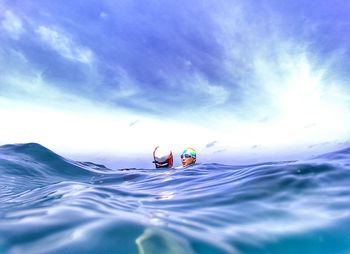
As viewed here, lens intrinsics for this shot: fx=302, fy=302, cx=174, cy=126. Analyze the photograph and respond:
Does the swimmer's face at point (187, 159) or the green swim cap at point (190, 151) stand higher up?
the green swim cap at point (190, 151)

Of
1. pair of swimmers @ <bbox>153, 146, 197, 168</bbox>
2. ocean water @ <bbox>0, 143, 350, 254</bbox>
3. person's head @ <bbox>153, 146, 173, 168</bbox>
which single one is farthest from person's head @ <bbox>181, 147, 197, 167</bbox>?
ocean water @ <bbox>0, 143, 350, 254</bbox>

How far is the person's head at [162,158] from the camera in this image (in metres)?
16.5

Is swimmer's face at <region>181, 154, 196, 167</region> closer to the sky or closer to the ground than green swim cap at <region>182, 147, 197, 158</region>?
closer to the ground

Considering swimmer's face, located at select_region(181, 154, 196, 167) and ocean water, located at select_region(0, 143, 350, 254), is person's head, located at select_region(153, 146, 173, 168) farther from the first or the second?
ocean water, located at select_region(0, 143, 350, 254)

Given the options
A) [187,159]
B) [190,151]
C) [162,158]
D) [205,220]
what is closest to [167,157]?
[162,158]

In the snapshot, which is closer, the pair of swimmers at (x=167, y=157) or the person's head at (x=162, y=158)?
the pair of swimmers at (x=167, y=157)

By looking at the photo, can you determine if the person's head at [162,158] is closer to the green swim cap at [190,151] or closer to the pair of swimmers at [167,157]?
the pair of swimmers at [167,157]

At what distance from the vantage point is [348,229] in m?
4.06

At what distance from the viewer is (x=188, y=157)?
1616 centimetres

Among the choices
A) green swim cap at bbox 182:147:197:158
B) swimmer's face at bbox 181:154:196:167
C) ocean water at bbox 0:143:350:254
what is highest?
green swim cap at bbox 182:147:197:158

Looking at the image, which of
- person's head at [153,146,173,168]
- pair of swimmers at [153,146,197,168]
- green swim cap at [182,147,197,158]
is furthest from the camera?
person's head at [153,146,173,168]

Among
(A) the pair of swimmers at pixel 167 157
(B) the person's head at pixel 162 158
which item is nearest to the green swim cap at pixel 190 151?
(A) the pair of swimmers at pixel 167 157

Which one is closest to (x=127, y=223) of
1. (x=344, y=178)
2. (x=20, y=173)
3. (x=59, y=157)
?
(x=344, y=178)

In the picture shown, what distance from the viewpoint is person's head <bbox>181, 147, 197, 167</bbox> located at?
1599 cm
